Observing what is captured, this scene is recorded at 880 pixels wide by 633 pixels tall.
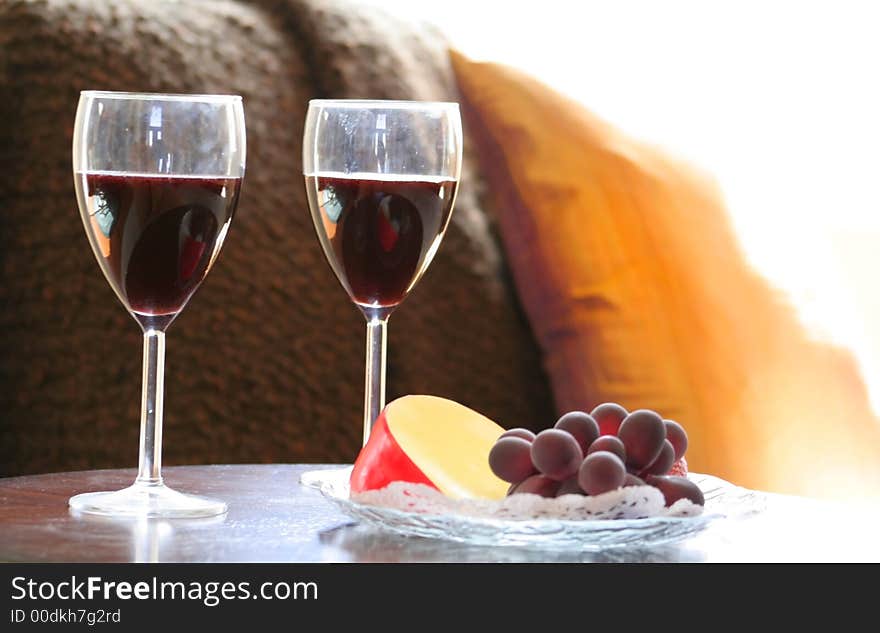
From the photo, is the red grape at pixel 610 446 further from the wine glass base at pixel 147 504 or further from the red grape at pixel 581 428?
the wine glass base at pixel 147 504

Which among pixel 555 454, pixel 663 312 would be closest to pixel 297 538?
pixel 555 454

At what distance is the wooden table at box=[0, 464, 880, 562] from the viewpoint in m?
0.80

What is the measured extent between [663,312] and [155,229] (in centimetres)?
99

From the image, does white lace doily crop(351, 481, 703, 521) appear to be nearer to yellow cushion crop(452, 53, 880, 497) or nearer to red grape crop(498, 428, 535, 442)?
red grape crop(498, 428, 535, 442)

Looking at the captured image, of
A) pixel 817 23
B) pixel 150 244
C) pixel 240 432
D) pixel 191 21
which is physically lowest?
pixel 240 432

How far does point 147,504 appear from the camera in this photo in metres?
0.94

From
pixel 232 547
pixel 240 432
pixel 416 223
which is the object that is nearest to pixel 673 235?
pixel 240 432

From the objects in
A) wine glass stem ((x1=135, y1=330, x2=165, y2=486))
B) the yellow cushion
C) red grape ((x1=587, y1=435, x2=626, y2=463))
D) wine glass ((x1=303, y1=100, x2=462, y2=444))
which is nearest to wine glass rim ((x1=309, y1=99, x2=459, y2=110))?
wine glass ((x1=303, y1=100, x2=462, y2=444))

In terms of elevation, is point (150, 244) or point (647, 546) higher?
point (150, 244)

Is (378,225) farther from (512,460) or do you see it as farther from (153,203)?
(512,460)

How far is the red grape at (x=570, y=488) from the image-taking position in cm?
81
